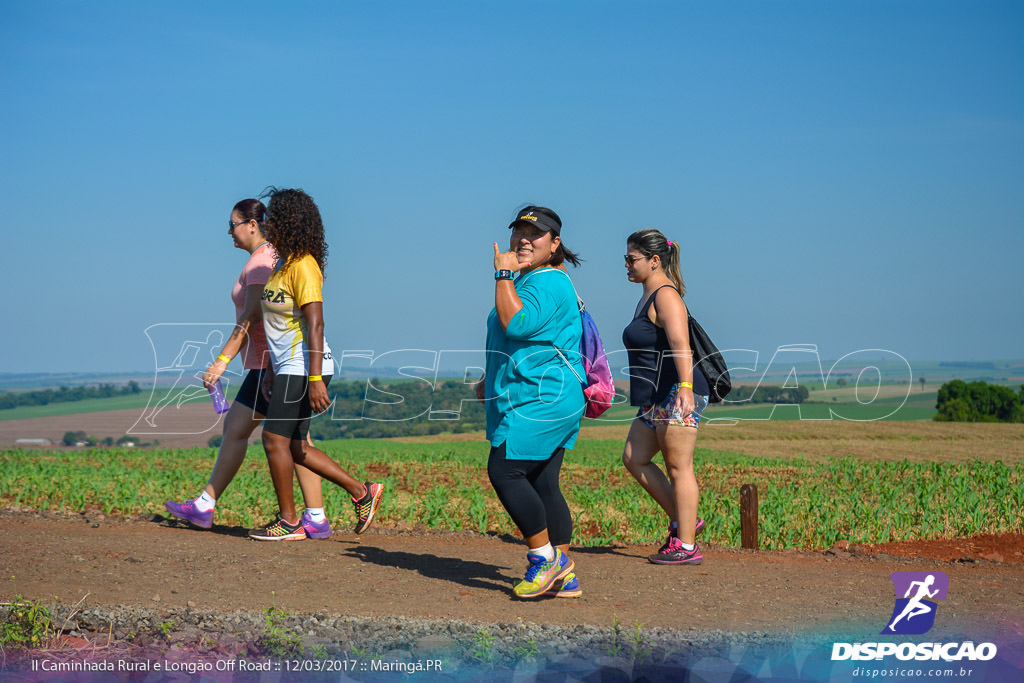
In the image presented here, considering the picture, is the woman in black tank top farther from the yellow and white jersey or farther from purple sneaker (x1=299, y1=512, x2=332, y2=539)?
purple sneaker (x1=299, y1=512, x2=332, y2=539)

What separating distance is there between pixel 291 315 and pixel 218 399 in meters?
1.16

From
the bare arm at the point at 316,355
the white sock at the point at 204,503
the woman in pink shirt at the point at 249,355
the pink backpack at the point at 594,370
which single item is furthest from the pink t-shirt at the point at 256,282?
the pink backpack at the point at 594,370

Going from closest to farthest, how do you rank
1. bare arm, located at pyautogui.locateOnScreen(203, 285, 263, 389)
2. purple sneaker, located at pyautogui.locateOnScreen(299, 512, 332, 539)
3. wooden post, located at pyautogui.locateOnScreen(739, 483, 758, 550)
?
bare arm, located at pyautogui.locateOnScreen(203, 285, 263, 389), purple sneaker, located at pyautogui.locateOnScreen(299, 512, 332, 539), wooden post, located at pyautogui.locateOnScreen(739, 483, 758, 550)

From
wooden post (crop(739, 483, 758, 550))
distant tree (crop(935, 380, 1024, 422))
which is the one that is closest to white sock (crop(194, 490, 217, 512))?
wooden post (crop(739, 483, 758, 550))

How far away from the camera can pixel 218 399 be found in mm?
6656

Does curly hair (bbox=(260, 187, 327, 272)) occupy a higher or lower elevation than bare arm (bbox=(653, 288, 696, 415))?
higher

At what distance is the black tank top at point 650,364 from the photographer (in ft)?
18.5

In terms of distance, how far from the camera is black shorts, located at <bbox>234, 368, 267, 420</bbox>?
20.7 ft

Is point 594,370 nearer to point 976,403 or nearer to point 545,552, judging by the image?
point 545,552

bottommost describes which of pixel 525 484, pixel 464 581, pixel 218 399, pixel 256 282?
pixel 464 581

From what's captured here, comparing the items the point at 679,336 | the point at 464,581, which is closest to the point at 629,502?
the point at 679,336

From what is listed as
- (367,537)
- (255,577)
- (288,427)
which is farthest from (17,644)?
(367,537)

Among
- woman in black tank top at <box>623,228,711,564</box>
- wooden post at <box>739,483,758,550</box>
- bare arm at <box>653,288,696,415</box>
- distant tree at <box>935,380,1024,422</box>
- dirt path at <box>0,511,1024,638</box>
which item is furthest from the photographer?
distant tree at <box>935,380,1024,422</box>

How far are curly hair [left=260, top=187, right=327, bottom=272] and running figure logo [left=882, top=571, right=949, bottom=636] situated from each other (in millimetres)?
4070
